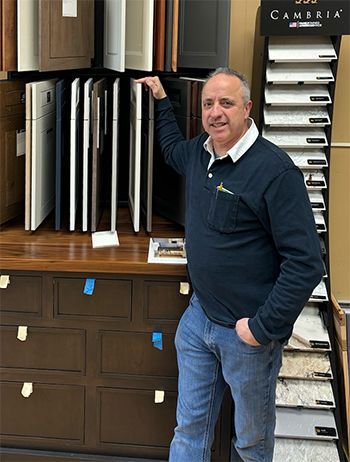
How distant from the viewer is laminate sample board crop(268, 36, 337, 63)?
2135mm

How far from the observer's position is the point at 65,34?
84.7 inches

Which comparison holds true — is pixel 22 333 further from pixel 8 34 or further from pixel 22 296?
pixel 8 34

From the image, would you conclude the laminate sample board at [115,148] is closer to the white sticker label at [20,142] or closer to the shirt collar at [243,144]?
the white sticker label at [20,142]

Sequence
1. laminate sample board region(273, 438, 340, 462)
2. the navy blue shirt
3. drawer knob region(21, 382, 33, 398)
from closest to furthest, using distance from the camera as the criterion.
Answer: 1. the navy blue shirt
2. drawer knob region(21, 382, 33, 398)
3. laminate sample board region(273, 438, 340, 462)

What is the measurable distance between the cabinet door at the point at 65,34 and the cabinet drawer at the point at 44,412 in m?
1.09

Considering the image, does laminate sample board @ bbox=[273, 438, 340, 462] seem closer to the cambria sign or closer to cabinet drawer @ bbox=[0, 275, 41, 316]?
cabinet drawer @ bbox=[0, 275, 41, 316]

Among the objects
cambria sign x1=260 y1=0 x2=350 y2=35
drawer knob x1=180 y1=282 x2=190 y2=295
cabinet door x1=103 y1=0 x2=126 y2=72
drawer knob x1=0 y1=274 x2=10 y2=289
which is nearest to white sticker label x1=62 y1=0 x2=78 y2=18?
cabinet door x1=103 y1=0 x2=126 y2=72

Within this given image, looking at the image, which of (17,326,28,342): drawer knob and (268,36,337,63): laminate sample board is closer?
Answer: (17,326,28,342): drawer knob

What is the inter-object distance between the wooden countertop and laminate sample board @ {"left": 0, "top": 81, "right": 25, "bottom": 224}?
3.8 inches

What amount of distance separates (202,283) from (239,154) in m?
0.39

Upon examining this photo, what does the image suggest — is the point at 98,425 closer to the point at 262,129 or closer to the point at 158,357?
the point at 158,357

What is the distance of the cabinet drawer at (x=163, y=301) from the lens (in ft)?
6.46

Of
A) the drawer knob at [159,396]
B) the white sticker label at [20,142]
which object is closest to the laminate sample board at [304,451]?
the drawer knob at [159,396]

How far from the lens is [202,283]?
174 cm
